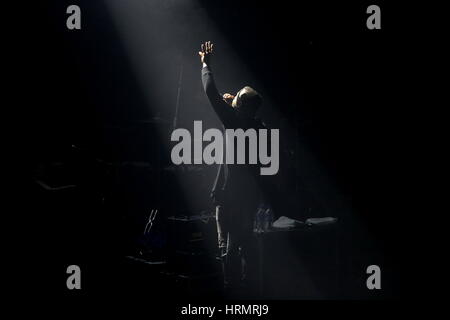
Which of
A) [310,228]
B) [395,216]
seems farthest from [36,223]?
[395,216]

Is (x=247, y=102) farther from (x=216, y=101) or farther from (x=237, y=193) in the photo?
(x=237, y=193)

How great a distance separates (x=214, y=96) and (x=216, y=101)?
0.18 feet

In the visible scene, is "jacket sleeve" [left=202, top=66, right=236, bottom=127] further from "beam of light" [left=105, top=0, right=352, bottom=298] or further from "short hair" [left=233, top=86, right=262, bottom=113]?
"beam of light" [left=105, top=0, right=352, bottom=298]

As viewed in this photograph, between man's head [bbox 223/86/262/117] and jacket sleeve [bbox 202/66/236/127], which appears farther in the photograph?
man's head [bbox 223/86/262/117]

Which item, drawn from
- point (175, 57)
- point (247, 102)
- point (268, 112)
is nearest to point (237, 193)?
point (247, 102)

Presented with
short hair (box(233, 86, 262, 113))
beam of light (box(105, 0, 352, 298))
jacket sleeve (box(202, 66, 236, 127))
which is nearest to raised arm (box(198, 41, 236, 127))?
jacket sleeve (box(202, 66, 236, 127))

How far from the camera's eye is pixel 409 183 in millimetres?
5488

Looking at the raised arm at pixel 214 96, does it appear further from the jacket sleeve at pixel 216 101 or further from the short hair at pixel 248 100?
the short hair at pixel 248 100

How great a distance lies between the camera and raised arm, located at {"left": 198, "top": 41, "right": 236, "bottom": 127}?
15.2 ft

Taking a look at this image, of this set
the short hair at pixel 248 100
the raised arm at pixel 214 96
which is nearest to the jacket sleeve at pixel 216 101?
the raised arm at pixel 214 96

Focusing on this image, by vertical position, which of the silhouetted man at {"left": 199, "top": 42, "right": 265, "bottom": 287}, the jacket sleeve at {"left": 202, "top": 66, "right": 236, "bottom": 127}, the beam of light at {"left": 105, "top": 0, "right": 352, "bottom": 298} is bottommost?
the silhouetted man at {"left": 199, "top": 42, "right": 265, "bottom": 287}
